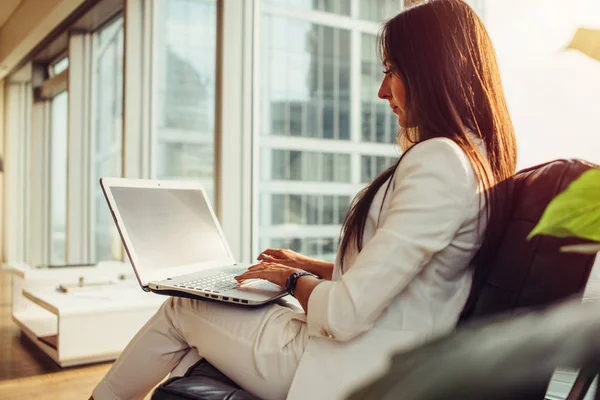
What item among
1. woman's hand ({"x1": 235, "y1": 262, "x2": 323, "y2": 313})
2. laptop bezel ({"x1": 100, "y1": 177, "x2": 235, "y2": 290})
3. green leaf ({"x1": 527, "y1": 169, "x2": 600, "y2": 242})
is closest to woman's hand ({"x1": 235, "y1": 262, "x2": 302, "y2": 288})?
woman's hand ({"x1": 235, "y1": 262, "x2": 323, "y2": 313})

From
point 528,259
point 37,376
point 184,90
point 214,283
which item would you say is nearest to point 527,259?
point 528,259

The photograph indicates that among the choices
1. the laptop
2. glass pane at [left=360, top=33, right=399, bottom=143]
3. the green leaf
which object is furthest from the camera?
glass pane at [left=360, top=33, right=399, bottom=143]

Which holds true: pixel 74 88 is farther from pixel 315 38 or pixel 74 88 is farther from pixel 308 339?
pixel 308 339

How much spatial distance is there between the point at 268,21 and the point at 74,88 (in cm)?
333

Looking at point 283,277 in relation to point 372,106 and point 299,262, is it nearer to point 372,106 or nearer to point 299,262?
point 299,262

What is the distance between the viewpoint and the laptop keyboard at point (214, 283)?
1.41m

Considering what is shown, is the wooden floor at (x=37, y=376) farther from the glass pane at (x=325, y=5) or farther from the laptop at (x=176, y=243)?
the glass pane at (x=325, y=5)

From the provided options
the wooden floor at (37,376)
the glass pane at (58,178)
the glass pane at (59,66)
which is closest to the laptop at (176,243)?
the wooden floor at (37,376)

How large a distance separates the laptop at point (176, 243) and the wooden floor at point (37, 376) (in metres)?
0.98

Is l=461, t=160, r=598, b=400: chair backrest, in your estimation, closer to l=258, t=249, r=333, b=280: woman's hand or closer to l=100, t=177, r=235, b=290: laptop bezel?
l=258, t=249, r=333, b=280: woman's hand

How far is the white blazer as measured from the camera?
1.06 metres

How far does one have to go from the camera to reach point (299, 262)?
1.56m

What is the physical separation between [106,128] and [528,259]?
5236 mm

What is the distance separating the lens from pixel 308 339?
1218 mm
